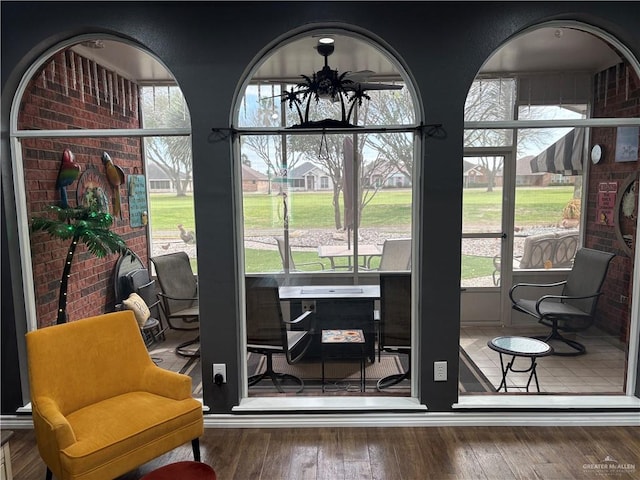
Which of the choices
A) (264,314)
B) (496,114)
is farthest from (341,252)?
(496,114)

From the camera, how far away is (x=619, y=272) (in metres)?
2.97

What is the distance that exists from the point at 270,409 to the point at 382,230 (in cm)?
154

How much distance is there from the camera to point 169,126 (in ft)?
9.14

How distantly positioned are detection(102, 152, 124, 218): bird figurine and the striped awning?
10.7ft

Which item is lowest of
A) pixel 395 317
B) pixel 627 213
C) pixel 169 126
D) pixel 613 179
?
pixel 395 317

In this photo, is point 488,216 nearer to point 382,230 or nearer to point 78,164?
point 382,230

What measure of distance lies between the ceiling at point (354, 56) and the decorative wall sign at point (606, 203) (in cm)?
83

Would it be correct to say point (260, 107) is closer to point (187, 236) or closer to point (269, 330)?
point (187, 236)

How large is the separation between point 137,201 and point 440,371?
2.46 m

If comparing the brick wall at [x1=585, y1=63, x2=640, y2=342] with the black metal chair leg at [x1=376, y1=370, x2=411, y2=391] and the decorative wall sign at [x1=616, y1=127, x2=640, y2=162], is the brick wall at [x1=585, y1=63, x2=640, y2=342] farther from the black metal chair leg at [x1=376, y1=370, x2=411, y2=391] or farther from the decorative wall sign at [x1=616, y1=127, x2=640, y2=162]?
the black metal chair leg at [x1=376, y1=370, x2=411, y2=391]

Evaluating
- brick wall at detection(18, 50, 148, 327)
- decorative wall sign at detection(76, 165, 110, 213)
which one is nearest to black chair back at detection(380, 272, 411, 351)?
brick wall at detection(18, 50, 148, 327)

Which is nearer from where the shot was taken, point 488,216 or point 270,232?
point 270,232

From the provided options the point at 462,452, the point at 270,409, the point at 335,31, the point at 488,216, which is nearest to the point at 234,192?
the point at 335,31

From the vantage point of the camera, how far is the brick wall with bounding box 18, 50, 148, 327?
9.18ft
